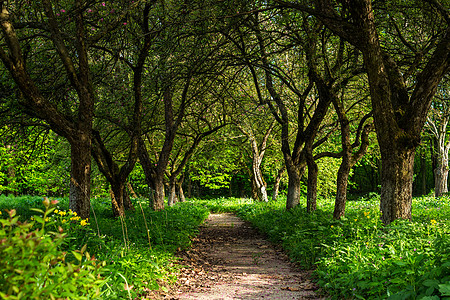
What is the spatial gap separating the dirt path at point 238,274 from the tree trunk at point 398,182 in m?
2.12

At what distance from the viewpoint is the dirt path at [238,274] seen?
5.52m

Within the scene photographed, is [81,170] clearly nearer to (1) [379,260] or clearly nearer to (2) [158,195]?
(1) [379,260]

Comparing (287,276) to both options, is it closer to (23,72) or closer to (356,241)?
(356,241)

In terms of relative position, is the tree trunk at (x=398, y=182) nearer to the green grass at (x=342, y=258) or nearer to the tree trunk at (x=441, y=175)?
the green grass at (x=342, y=258)

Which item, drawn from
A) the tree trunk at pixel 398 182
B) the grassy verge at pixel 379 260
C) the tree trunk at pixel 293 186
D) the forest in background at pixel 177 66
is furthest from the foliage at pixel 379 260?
the tree trunk at pixel 293 186

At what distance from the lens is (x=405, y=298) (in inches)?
140

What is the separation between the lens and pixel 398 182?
7.13m

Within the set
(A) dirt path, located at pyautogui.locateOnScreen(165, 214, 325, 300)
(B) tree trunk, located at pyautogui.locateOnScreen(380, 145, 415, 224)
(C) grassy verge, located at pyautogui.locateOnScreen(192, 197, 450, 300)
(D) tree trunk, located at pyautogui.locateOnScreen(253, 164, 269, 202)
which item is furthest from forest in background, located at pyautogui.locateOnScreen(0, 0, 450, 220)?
(D) tree trunk, located at pyautogui.locateOnScreen(253, 164, 269, 202)

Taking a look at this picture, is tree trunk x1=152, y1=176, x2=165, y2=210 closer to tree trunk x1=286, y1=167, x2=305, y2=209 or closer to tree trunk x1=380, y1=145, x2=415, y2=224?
tree trunk x1=286, y1=167, x2=305, y2=209

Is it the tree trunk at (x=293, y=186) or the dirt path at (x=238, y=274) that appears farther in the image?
the tree trunk at (x=293, y=186)

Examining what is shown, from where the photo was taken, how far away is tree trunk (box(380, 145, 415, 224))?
7129 millimetres

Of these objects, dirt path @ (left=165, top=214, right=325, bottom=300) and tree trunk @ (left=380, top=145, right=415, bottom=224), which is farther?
tree trunk @ (left=380, top=145, right=415, bottom=224)

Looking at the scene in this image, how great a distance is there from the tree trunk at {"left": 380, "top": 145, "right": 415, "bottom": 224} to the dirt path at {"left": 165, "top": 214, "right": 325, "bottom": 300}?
212cm

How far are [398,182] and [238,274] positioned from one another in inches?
137
